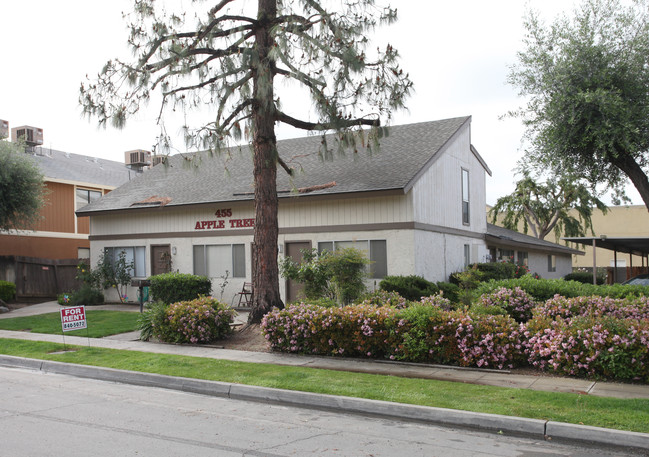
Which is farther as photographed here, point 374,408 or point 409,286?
point 409,286

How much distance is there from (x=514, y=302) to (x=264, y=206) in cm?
598

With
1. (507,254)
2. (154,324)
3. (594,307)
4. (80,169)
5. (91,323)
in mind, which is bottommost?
(91,323)

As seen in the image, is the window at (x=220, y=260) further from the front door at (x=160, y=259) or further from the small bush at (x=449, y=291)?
the small bush at (x=449, y=291)

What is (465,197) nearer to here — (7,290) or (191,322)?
(191,322)

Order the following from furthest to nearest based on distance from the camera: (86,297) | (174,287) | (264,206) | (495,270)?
1. (86,297)
2. (495,270)
3. (174,287)
4. (264,206)

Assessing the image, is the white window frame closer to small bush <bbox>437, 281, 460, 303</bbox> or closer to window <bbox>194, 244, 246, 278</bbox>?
small bush <bbox>437, 281, 460, 303</bbox>

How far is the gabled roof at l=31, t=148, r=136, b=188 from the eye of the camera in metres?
30.2

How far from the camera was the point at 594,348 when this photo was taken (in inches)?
336

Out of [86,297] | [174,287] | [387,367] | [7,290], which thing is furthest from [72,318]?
[7,290]

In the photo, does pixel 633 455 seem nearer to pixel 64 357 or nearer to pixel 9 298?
pixel 64 357

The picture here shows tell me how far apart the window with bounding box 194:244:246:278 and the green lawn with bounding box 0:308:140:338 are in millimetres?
3199

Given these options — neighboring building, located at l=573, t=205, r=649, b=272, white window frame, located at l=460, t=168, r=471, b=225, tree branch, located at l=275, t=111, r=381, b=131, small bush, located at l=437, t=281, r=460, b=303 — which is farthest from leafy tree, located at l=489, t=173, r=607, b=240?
tree branch, located at l=275, t=111, r=381, b=131

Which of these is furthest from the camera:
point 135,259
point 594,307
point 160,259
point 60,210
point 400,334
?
point 60,210

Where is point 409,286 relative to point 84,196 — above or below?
below
